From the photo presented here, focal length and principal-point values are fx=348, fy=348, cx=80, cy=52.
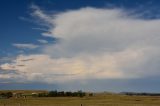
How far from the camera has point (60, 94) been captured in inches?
6353

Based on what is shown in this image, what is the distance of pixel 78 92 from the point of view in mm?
168750

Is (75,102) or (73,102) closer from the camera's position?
(73,102)

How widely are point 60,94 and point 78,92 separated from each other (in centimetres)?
1111

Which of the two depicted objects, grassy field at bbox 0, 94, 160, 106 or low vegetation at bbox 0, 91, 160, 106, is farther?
low vegetation at bbox 0, 91, 160, 106

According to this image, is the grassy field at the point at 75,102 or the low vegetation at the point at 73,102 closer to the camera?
the grassy field at the point at 75,102

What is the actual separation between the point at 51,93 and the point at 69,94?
27.4 feet

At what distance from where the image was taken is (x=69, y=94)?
161500mm

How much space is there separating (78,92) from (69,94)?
329 inches

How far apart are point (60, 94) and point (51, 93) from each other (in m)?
4.19

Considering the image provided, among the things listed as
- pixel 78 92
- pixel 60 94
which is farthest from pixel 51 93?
pixel 78 92

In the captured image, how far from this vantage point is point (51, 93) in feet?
529

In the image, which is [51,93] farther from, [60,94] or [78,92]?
[78,92]
